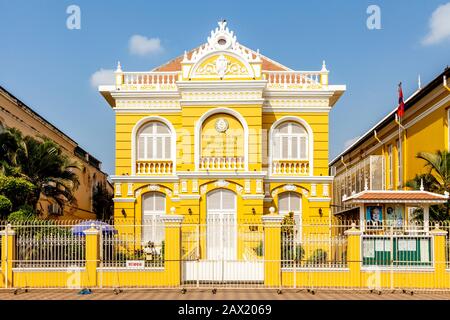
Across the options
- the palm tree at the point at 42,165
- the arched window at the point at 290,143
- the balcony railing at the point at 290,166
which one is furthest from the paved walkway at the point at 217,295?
the arched window at the point at 290,143

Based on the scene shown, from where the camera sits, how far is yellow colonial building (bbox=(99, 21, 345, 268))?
27.5 meters

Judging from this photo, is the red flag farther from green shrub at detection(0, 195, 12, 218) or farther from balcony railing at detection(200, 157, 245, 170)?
green shrub at detection(0, 195, 12, 218)

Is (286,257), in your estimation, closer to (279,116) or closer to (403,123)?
(279,116)

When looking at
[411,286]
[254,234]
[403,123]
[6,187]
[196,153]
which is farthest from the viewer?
[403,123]

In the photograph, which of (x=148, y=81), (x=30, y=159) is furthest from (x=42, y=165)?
(x=148, y=81)

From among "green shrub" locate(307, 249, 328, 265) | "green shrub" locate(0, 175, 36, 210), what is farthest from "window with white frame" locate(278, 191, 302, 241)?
"green shrub" locate(0, 175, 36, 210)

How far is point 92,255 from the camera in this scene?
787 inches

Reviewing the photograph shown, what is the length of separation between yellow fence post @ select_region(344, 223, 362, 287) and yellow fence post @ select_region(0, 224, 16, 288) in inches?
408

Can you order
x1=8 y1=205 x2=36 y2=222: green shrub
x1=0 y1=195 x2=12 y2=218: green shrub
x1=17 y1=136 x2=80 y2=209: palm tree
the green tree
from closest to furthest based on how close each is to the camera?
x1=8 y1=205 x2=36 y2=222: green shrub < x1=0 y1=195 x2=12 y2=218: green shrub < x1=17 y1=136 x2=80 y2=209: palm tree < the green tree

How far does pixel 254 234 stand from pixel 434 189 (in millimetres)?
7313

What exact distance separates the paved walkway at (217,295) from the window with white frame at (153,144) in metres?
10.7

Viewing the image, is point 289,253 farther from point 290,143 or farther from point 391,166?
point 391,166
